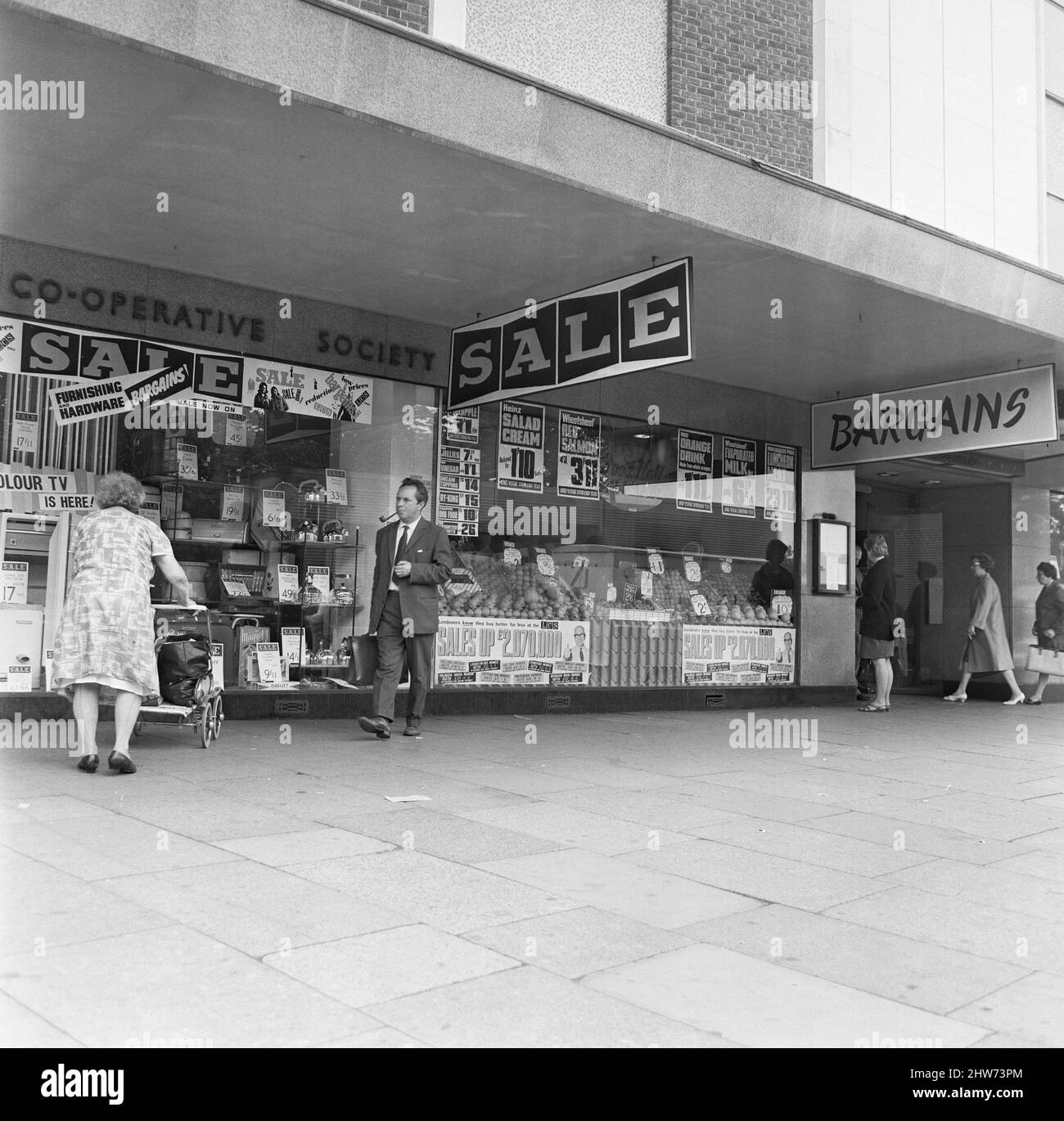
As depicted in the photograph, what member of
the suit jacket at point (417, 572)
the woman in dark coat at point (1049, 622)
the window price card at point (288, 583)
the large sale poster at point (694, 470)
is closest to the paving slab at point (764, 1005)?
the suit jacket at point (417, 572)

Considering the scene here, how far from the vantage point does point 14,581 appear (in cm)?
874

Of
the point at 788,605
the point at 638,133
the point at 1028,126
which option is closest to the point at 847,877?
the point at 638,133

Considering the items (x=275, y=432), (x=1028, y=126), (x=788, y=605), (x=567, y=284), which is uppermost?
(x=1028, y=126)

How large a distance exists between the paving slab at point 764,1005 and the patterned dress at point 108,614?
4.19 m

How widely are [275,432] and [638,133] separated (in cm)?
442

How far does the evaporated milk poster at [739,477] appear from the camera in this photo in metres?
13.7

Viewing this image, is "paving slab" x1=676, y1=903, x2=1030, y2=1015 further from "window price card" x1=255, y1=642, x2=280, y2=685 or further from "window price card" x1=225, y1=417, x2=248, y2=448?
"window price card" x1=225, y1=417, x2=248, y2=448

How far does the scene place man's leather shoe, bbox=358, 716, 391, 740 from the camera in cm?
859

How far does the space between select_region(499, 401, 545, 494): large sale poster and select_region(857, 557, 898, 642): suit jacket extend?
4.17 metres

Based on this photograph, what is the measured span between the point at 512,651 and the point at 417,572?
3136 mm

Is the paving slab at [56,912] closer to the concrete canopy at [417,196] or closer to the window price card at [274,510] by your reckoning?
the concrete canopy at [417,196]

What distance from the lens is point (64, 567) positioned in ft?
29.0
